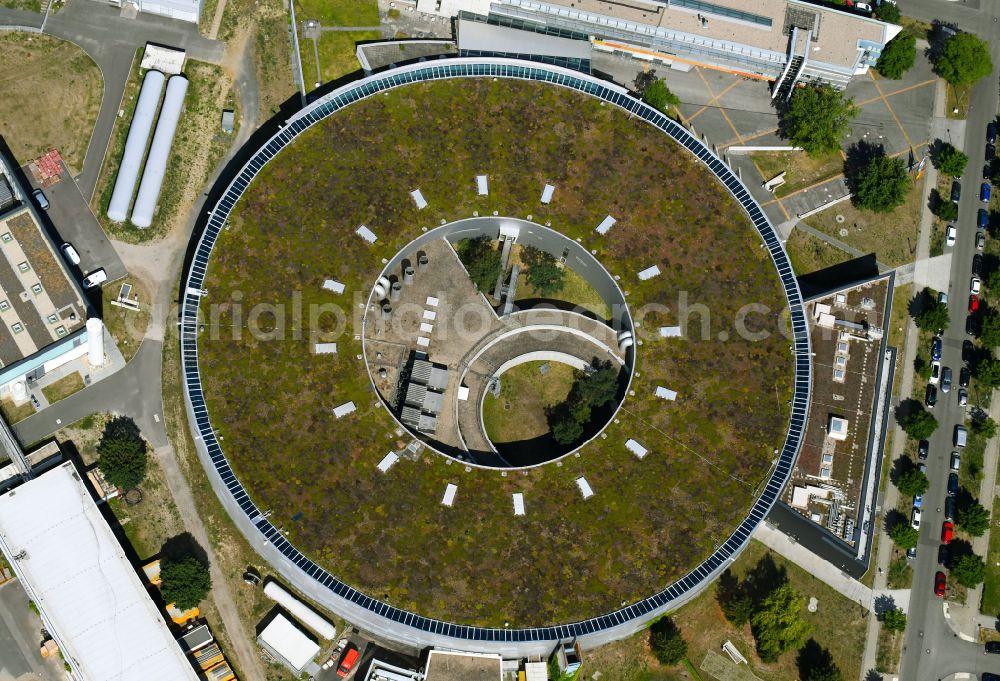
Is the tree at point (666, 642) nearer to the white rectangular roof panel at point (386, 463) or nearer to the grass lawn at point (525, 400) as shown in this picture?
the grass lawn at point (525, 400)

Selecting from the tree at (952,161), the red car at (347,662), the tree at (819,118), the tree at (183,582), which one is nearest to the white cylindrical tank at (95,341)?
the tree at (183,582)

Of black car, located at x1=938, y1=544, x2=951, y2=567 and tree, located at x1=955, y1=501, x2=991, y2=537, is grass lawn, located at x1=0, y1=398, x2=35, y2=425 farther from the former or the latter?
tree, located at x1=955, y1=501, x2=991, y2=537

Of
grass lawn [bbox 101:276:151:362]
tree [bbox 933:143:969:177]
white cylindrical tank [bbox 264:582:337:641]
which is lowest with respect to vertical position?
white cylindrical tank [bbox 264:582:337:641]

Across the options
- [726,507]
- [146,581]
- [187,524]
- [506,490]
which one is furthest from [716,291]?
[146,581]

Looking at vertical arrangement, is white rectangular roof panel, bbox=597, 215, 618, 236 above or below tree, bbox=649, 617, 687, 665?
above

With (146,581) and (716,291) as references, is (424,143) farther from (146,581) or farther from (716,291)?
(146,581)

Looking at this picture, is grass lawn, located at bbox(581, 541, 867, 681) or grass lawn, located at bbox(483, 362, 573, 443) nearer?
grass lawn, located at bbox(581, 541, 867, 681)

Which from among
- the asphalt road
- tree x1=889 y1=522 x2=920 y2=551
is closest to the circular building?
tree x1=889 y1=522 x2=920 y2=551
